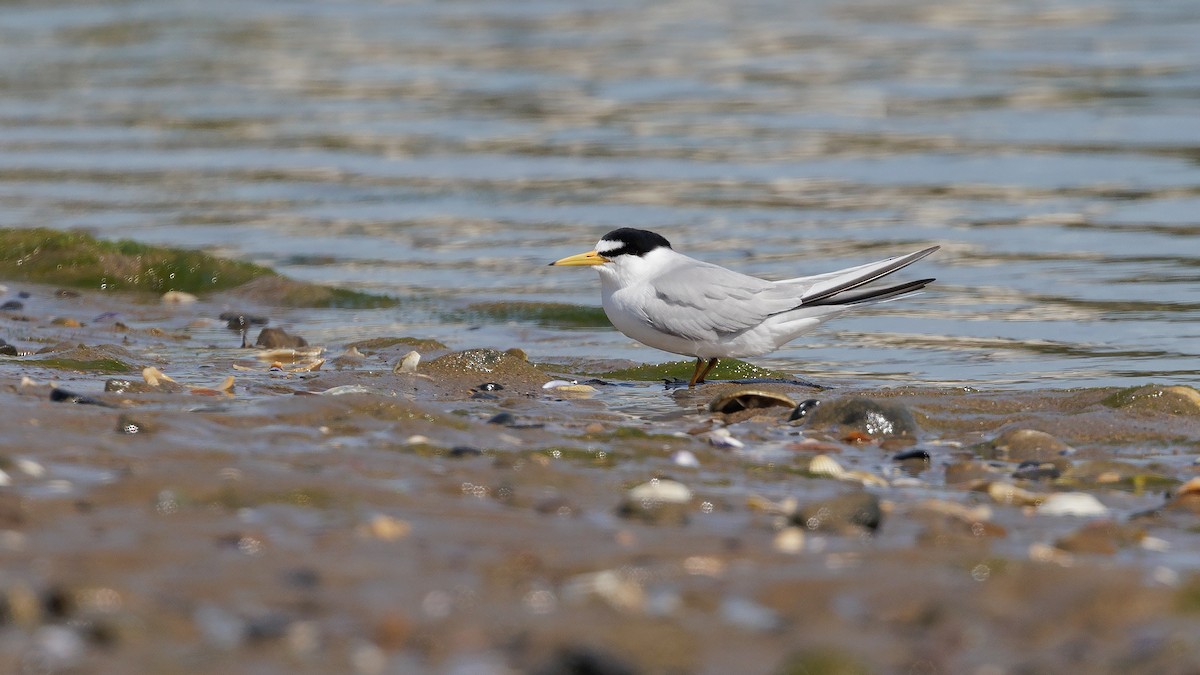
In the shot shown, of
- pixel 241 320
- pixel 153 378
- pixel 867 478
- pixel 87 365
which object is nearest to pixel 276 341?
pixel 241 320

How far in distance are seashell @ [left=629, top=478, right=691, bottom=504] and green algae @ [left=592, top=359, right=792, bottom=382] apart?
2.97m

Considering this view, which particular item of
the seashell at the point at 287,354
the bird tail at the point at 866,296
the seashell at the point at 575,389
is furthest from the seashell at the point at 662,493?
the seashell at the point at 287,354

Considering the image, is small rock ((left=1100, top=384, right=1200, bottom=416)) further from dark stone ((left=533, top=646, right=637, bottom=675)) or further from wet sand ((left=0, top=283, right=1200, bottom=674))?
dark stone ((left=533, top=646, right=637, bottom=675))

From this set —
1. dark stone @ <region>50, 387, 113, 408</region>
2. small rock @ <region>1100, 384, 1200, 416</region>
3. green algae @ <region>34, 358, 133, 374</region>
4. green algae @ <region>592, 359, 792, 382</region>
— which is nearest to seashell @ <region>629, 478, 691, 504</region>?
dark stone @ <region>50, 387, 113, 408</region>

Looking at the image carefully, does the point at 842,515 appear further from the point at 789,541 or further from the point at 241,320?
the point at 241,320

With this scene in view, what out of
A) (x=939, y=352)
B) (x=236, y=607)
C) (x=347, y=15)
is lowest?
(x=939, y=352)

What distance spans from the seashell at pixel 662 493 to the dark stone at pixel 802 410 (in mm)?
1569

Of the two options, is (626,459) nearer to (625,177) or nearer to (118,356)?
(118,356)

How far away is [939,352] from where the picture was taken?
26.2 feet

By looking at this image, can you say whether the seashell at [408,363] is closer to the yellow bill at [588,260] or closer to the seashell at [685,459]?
the yellow bill at [588,260]

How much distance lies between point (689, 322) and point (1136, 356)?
8.08 feet

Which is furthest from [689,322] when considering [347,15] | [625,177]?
[347,15]

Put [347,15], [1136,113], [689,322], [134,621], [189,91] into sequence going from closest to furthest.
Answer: [134,621] → [689,322] → [1136,113] → [189,91] → [347,15]

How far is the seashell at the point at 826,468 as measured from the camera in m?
4.78
